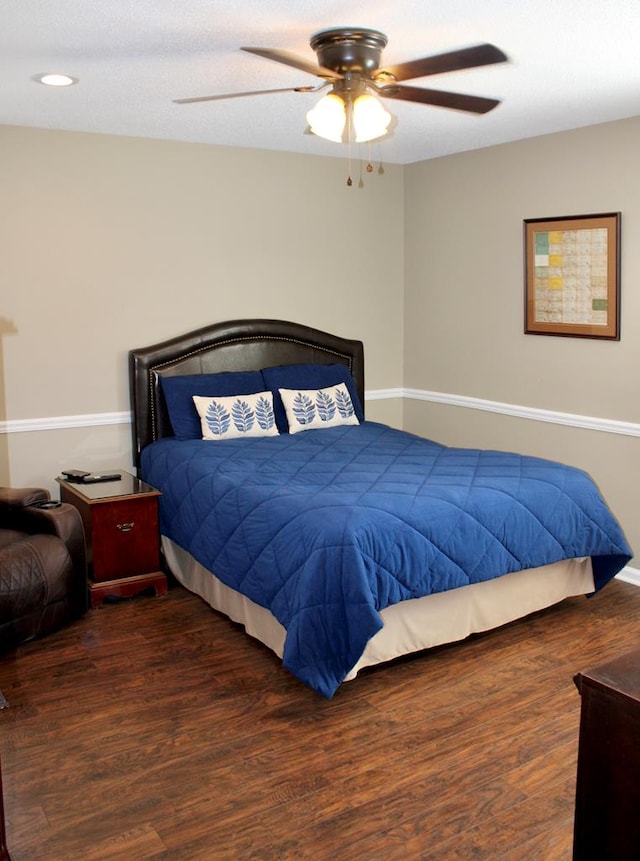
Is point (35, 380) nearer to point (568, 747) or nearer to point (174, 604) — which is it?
point (174, 604)

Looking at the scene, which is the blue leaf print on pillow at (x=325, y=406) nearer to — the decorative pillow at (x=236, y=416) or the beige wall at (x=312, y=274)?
the decorative pillow at (x=236, y=416)

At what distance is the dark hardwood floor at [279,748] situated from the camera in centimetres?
Result: 240

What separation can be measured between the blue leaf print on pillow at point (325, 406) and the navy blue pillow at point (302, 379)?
0.39 feet

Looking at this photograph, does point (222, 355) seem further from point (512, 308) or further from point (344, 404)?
point (512, 308)

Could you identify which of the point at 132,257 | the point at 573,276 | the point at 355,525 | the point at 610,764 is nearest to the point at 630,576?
the point at 573,276

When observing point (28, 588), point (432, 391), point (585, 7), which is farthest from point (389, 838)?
point (432, 391)

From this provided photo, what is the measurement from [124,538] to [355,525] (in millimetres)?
1554

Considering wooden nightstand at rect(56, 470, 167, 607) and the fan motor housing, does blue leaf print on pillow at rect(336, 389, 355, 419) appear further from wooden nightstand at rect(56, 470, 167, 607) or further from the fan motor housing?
the fan motor housing

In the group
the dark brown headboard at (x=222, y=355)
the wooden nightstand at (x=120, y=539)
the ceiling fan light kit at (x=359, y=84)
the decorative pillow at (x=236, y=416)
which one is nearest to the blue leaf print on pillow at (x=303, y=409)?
the decorative pillow at (x=236, y=416)

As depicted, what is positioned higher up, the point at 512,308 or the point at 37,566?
the point at 512,308

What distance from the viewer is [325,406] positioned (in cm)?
514

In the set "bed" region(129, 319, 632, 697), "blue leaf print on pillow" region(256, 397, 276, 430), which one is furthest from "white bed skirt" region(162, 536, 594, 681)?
"blue leaf print on pillow" region(256, 397, 276, 430)

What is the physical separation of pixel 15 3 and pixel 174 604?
277 centimetres

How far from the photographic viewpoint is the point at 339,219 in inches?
222
